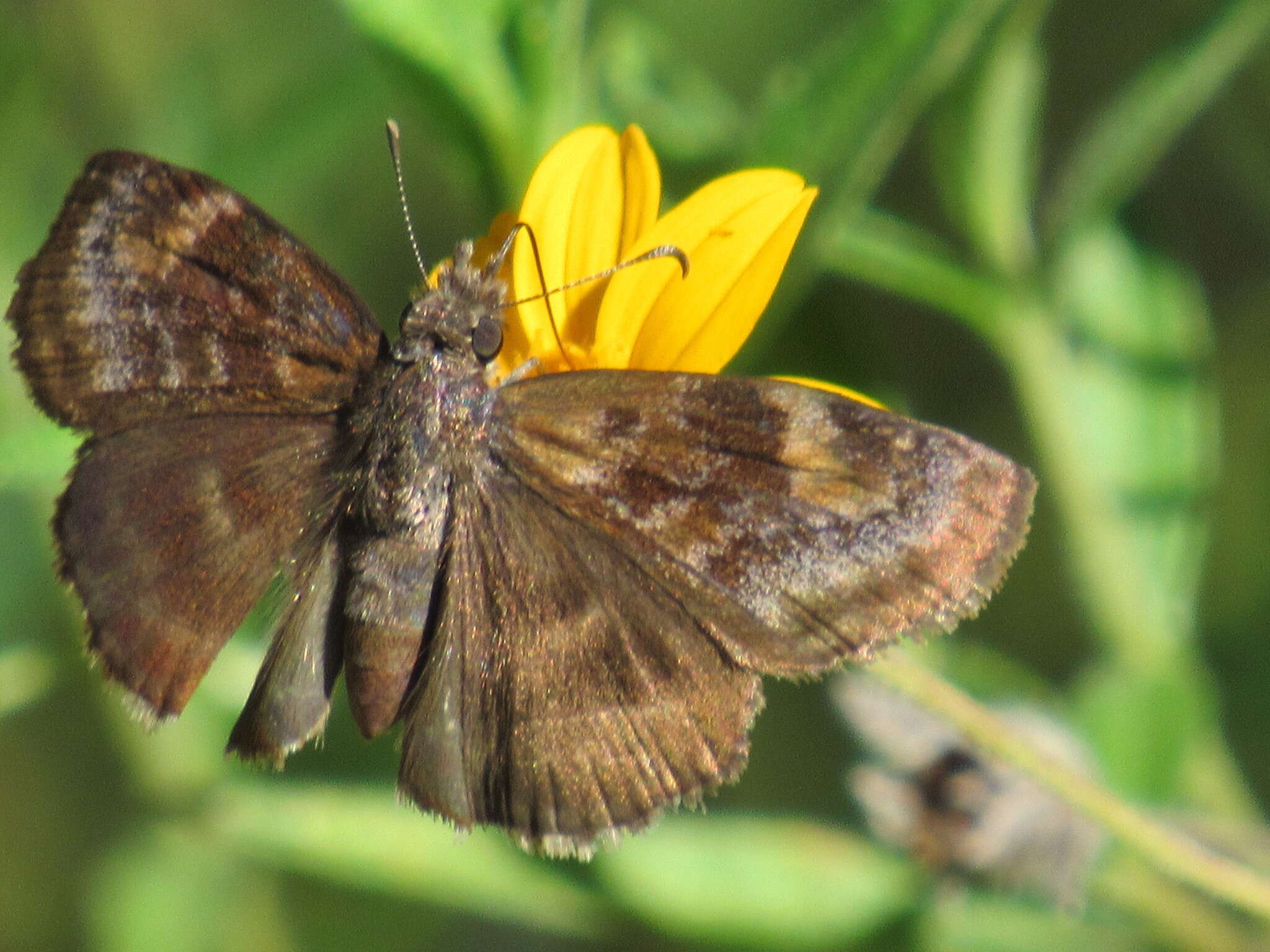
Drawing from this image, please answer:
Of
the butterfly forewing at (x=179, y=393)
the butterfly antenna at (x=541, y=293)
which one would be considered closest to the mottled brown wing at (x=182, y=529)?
the butterfly forewing at (x=179, y=393)

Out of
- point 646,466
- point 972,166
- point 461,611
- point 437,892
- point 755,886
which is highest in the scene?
point 972,166

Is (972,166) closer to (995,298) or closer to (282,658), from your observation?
(995,298)

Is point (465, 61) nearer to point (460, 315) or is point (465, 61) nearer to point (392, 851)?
point (460, 315)

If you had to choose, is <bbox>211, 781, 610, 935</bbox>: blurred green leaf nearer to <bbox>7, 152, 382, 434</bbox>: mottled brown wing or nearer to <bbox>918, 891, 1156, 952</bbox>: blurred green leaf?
<bbox>918, 891, 1156, 952</bbox>: blurred green leaf

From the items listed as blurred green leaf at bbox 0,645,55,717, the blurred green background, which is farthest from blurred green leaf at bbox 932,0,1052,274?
blurred green leaf at bbox 0,645,55,717

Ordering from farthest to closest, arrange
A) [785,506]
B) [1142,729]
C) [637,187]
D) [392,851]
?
[392,851] < [1142,729] < [637,187] < [785,506]

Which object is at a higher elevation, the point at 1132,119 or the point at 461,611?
the point at 1132,119

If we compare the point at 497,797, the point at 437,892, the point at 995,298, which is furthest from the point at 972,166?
the point at 437,892

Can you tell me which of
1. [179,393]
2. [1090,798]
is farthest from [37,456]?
[1090,798]
